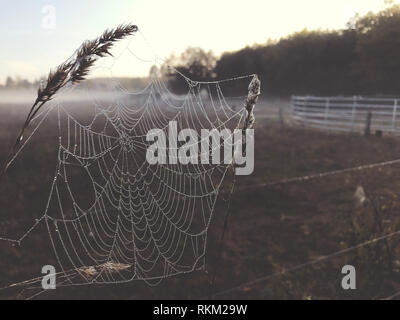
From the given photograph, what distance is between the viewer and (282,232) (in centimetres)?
765

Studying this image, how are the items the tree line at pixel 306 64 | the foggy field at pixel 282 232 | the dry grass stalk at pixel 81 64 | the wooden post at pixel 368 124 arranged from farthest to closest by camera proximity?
1. the tree line at pixel 306 64
2. the wooden post at pixel 368 124
3. the foggy field at pixel 282 232
4. the dry grass stalk at pixel 81 64

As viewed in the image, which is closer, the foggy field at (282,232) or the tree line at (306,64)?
the foggy field at (282,232)

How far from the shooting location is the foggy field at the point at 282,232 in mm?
5777

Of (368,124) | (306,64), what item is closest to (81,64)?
(368,124)

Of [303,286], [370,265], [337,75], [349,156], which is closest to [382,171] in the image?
[349,156]

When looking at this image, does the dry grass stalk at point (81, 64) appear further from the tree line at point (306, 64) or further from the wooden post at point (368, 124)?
the tree line at point (306, 64)

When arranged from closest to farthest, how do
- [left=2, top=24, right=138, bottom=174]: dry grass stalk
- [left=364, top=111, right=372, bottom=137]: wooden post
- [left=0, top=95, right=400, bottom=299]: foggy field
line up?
[left=2, top=24, right=138, bottom=174]: dry grass stalk < [left=0, top=95, right=400, bottom=299]: foggy field < [left=364, top=111, right=372, bottom=137]: wooden post

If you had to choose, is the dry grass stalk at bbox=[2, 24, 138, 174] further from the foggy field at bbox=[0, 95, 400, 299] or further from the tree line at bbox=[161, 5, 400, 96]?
the tree line at bbox=[161, 5, 400, 96]

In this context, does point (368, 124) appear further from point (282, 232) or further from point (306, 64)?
point (306, 64)

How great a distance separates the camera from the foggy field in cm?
578

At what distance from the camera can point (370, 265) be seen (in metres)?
5.82

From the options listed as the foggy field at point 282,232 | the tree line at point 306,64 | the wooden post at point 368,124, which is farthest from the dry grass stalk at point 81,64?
the tree line at point 306,64

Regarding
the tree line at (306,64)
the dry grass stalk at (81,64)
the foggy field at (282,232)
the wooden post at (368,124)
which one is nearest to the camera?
the dry grass stalk at (81,64)

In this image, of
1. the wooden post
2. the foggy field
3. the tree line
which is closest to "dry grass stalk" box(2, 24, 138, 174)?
the foggy field
